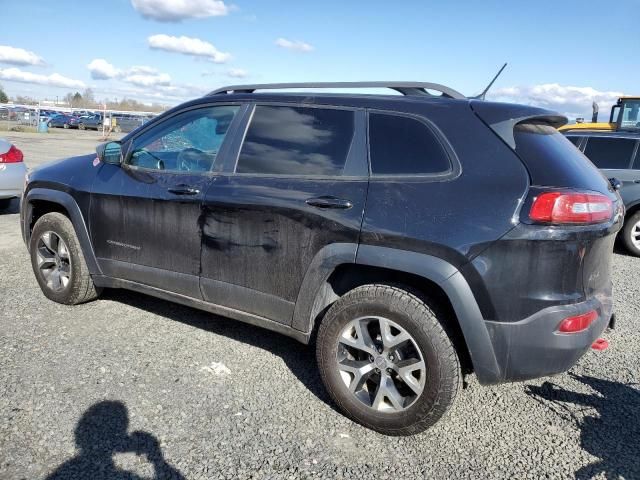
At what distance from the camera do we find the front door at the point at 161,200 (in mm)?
3645

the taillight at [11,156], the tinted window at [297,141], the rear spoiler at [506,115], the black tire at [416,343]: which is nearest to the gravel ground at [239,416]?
the black tire at [416,343]

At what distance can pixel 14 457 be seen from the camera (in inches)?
103

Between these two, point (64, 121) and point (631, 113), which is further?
point (64, 121)

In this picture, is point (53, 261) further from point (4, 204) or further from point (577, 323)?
point (4, 204)

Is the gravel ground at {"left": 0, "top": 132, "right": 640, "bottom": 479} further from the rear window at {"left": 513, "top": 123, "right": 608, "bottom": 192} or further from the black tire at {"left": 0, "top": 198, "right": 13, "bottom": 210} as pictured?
the black tire at {"left": 0, "top": 198, "right": 13, "bottom": 210}

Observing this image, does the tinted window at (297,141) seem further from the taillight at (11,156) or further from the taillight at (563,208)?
the taillight at (11,156)

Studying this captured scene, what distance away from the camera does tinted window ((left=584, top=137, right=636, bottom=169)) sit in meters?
7.96

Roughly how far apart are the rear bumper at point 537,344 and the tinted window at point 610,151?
618 cm

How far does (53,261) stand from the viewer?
459 centimetres

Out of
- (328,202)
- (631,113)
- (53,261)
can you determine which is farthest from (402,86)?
(631,113)

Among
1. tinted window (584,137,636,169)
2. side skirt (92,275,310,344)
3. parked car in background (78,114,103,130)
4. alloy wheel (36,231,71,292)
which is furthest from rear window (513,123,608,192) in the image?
parked car in background (78,114,103,130)

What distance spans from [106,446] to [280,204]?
1.58 metres

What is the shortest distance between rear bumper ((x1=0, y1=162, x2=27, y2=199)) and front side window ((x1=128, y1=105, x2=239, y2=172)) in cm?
513

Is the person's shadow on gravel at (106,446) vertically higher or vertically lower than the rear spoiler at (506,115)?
lower
